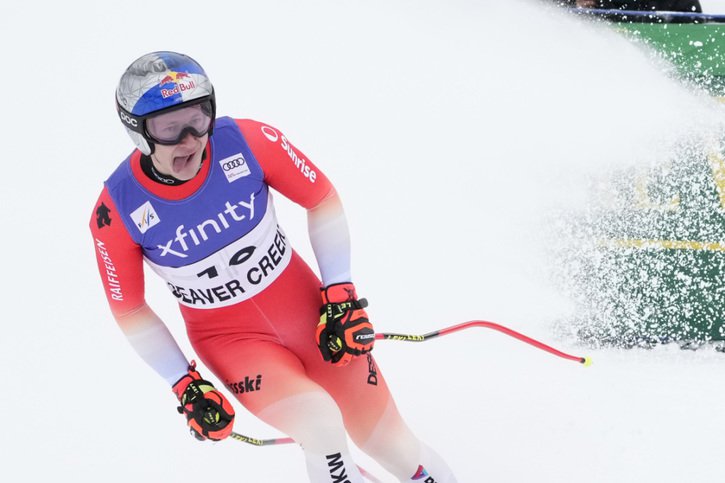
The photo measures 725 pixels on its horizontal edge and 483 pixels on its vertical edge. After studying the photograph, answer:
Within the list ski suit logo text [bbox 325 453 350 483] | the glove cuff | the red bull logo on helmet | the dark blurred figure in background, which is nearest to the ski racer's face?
the red bull logo on helmet

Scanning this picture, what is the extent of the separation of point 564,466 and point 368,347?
135 centimetres

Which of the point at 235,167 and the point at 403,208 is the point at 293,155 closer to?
the point at 235,167

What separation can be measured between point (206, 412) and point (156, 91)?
3.19 feet

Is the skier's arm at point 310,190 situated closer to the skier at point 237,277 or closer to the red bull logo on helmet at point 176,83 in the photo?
the skier at point 237,277

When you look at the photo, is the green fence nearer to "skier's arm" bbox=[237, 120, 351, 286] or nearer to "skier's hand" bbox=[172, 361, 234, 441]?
"skier's arm" bbox=[237, 120, 351, 286]

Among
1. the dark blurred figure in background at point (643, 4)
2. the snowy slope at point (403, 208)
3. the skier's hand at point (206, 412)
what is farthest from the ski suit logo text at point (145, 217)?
the dark blurred figure in background at point (643, 4)

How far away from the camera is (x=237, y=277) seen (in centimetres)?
267

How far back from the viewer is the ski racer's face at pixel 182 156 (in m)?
2.35

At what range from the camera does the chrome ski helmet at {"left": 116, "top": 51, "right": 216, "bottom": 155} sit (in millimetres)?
2285

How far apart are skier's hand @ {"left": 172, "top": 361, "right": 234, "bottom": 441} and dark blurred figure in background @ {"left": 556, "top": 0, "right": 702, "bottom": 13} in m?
3.81

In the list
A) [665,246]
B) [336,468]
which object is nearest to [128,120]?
[336,468]

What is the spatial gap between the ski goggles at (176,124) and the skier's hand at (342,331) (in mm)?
723

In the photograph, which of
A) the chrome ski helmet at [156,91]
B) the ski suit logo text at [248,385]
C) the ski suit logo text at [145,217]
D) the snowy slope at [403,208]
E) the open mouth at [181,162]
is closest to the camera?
the chrome ski helmet at [156,91]

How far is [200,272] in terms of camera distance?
2.61 m
